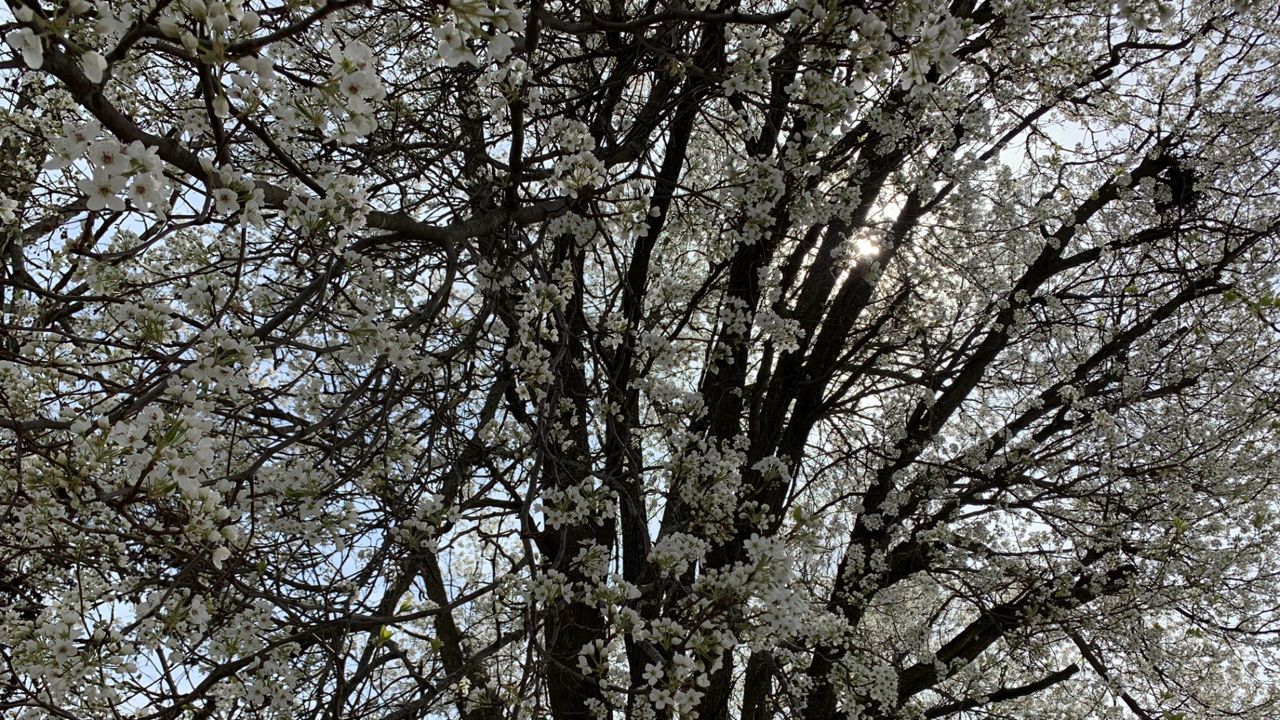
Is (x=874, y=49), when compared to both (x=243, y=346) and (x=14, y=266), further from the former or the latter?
(x=14, y=266)

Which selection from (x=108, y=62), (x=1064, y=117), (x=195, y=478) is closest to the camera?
(x=108, y=62)

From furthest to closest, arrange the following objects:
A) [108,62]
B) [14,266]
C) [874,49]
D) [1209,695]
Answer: [1209,695]
[14,266]
[874,49]
[108,62]

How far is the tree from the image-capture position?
85.4 inches

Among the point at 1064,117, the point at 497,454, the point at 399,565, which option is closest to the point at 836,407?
the point at 1064,117

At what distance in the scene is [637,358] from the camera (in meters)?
3.90

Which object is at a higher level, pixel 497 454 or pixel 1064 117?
pixel 1064 117

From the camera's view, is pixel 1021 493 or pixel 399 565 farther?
pixel 1021 493

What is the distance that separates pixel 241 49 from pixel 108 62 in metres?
0.22

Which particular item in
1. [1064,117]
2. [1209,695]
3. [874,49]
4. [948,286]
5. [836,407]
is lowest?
[1209,695]

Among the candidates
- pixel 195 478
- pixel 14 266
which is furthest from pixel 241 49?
pixel 14 266

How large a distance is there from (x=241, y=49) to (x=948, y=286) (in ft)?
16.9

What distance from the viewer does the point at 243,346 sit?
6.25 feet

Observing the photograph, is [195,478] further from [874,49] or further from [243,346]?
[874,49]

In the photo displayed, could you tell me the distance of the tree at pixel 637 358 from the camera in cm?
217
